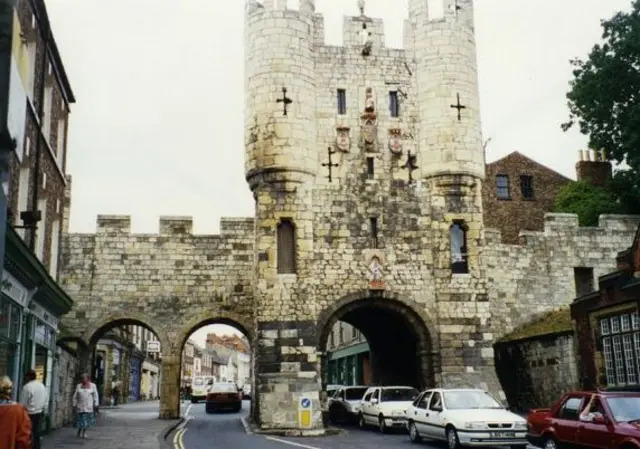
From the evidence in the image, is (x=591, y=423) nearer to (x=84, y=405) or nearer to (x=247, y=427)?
(x=84, y=405)

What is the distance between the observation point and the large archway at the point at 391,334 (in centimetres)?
2222

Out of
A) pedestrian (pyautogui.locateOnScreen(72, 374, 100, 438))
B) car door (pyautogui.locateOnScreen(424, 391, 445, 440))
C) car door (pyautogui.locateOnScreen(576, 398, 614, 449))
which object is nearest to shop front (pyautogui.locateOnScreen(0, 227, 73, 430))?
pedestrian (pyautogui.locateOnScreen(72, 374, 100, 438))

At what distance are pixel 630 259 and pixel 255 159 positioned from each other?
1152 centimetres

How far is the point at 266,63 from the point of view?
75.7 ft

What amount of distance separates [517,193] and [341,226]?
59.8 ft

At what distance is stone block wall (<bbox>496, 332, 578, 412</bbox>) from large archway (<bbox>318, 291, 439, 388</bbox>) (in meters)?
4.14

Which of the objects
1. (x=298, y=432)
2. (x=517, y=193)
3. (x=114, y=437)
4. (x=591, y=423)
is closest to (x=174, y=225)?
(x=298, y=432)

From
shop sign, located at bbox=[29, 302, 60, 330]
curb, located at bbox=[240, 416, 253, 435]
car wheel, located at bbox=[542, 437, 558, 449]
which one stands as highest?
shop sign, located at bbox=[29, 302, 60, 330]

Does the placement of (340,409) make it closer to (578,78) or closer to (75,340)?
(75,340)

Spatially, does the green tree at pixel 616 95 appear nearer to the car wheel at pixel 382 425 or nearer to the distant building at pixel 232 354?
the car wheel at pixel 382 425

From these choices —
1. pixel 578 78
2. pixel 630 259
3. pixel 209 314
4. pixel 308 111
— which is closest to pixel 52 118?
pixel 308 111

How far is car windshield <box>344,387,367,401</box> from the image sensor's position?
2406 cm

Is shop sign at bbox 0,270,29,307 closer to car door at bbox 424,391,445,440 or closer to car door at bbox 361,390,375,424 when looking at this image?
car door at bbox 424,391,445,440

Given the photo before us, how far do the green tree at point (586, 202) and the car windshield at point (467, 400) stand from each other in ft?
65.8
